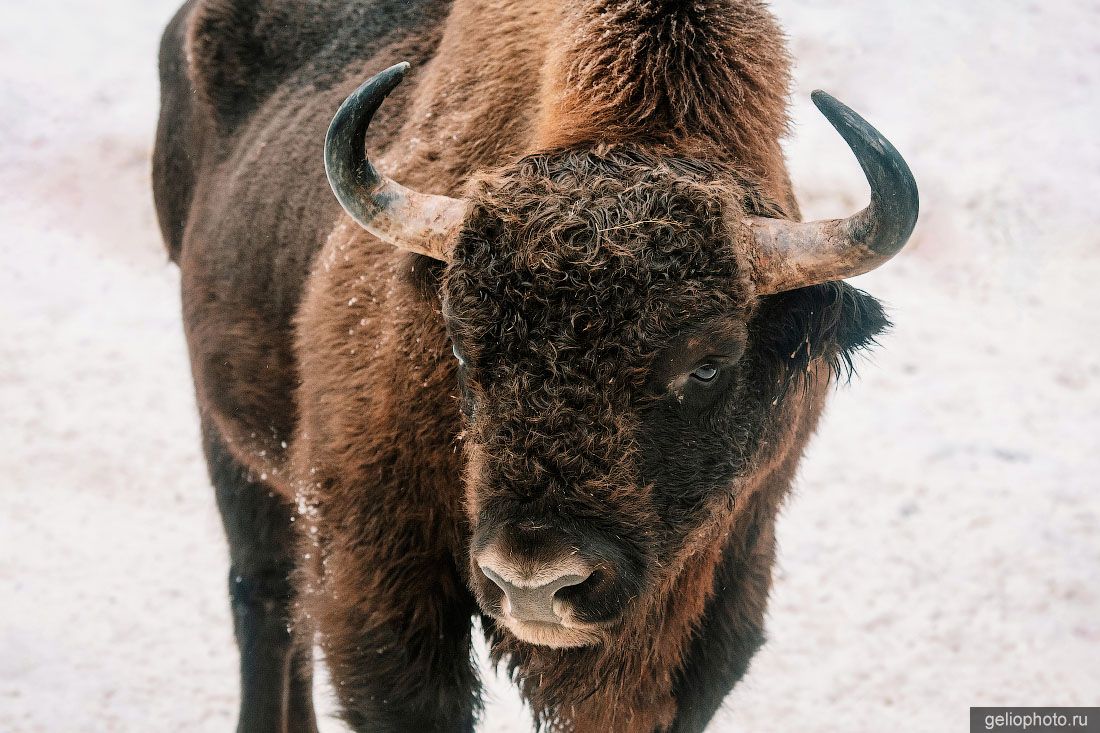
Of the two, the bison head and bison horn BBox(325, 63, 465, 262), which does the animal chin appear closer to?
the bison head

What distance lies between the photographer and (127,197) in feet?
35.6

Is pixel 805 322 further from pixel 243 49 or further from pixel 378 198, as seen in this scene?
pixel 243 49

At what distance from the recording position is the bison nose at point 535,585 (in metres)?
2.48

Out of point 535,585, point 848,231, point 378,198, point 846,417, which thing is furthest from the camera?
point 846,417

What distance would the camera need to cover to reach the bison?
2.58 m

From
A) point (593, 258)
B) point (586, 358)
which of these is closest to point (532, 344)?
point (586, 358)

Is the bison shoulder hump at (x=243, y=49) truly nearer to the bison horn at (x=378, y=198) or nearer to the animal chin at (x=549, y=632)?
the bison horn at (x=378, y=198)

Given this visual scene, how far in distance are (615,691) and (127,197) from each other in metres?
9.22

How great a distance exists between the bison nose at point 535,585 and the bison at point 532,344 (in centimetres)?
1

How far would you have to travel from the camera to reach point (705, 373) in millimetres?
2748

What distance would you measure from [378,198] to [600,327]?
80 cm

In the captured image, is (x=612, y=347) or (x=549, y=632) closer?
(x=612, y=347)

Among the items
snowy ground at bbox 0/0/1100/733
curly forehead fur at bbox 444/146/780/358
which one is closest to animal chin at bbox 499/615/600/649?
curly forehead fur at bbox 444/146/780/358

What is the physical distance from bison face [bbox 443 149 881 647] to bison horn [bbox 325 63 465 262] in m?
0.16
